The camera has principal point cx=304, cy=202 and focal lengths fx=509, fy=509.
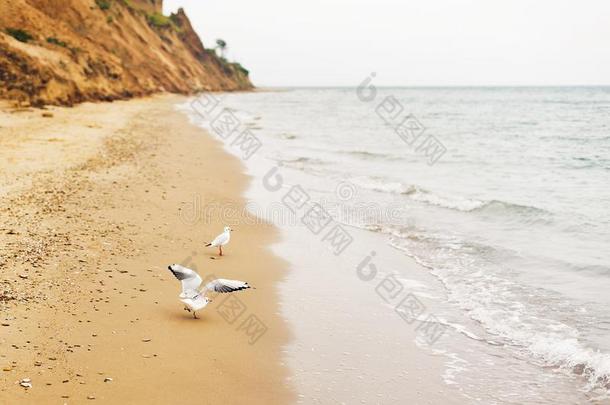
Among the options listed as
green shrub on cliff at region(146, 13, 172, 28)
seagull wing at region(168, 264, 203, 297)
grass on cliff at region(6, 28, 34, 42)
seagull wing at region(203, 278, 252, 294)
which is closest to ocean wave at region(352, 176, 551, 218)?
seagull wing at region(203, 278, 252, 294)

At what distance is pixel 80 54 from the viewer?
34562mm

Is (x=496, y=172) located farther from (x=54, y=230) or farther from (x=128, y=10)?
(x=128, y=10)

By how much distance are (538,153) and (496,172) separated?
20.4 ft

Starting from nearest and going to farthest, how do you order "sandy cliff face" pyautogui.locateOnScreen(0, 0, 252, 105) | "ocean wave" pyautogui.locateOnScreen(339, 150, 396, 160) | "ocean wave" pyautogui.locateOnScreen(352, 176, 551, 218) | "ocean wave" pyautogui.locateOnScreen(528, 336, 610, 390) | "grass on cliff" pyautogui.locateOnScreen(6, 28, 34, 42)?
"ocean wave" pyautogui.locateOnScreen(528, 336, 610, 390) < "ocean wave" pyautogui.locateOnScreen(352, 176, 551, 218) < "ocean wave" pyautogui.locateOnScreen(339, 150, 396, 160) < "sandy cliff face" pyautogui.locateOnScreen(0, 0, 252, 105) < "grass on cliff" pyautogui.locateOnScreen(6, 28, 34, 42)

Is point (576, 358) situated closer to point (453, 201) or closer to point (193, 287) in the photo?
point (193, 287)

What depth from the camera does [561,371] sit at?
5109 millimetres

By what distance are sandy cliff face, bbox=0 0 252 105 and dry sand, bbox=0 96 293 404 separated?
52.7 feet

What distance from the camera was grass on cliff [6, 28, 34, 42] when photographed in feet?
96.7

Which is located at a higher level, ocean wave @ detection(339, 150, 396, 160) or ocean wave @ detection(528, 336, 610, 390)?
ocean wave @ detection(528, 336, 610, 390)

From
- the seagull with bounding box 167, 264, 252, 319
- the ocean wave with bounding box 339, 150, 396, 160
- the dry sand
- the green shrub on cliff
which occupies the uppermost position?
the ocean wave with bounding box 339, 150, 396, 160

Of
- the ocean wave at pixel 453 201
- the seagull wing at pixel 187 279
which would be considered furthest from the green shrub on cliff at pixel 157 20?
the seagull wing at pixel 187 279

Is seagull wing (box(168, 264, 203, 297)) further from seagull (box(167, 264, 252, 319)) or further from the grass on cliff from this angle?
the grass on cliff

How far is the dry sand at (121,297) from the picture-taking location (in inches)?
167

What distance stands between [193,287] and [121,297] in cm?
92
